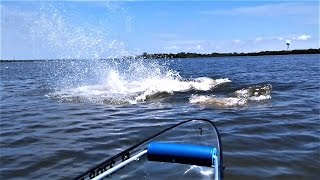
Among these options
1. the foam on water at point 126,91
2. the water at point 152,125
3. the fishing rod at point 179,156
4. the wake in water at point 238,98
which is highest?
the fishing rod at point 179,156

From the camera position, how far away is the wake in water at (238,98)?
561 inches

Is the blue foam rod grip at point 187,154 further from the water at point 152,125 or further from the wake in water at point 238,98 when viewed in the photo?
the wake in water at point 238,98

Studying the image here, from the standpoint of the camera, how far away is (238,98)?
15.5 meters

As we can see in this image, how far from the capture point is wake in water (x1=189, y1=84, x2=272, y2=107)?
561 inches

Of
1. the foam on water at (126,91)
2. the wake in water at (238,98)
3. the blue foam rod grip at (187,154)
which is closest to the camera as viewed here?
the blue foam rod grip at (187,154)

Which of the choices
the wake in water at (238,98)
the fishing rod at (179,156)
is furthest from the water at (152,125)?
the fishing rod at (179,156)

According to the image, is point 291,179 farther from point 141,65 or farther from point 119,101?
point 141,65

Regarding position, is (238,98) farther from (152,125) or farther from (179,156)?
(179,156)

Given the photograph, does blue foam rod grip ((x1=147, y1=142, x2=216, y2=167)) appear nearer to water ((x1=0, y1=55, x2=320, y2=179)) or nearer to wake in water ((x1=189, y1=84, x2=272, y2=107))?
water ((x1=0, y1=55, x2=320, y2=179))

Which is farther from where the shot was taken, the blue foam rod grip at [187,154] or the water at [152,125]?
the water at [152,125]

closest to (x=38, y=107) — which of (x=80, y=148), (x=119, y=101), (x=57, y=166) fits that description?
Result: (x=119, y=101)

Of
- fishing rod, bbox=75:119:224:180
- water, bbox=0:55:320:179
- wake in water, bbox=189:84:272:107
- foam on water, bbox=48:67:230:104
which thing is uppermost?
fishing rod, bbox=75:119:224:180

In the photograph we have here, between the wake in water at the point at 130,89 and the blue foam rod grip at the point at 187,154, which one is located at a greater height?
the blue foam rod grip at the point at 187,154

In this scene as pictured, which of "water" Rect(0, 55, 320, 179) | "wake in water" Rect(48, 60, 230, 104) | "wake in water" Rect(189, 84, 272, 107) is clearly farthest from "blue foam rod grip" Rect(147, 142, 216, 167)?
"wake in water" Rect(48, 60, 230, 104)
